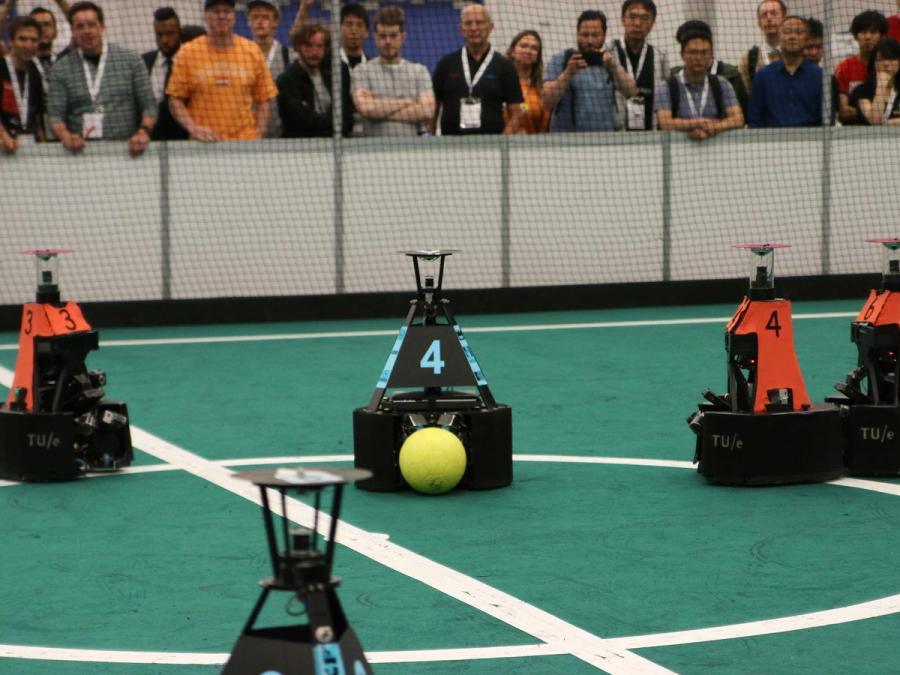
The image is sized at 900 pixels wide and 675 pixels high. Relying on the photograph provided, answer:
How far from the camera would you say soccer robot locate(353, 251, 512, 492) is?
23.0 ft

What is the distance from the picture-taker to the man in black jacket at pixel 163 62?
44.2 feet

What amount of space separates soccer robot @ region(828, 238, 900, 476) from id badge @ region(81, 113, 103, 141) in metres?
7.90

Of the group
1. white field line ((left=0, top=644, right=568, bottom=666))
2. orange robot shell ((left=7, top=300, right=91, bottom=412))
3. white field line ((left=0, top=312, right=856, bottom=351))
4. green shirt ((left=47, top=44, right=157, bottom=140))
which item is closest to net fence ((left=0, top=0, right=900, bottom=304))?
green shirt ((left=47, top=44, right=157, bottom=140))

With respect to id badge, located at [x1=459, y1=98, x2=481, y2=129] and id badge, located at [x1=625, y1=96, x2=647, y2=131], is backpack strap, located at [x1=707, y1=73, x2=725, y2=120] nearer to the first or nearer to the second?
id badge, located at [x1=625, y1=96, x2=647, y2=131]

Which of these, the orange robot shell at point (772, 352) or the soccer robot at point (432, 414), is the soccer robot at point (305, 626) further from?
the orange robot shell at point (772, 352)

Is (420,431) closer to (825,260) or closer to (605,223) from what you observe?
(605,223)

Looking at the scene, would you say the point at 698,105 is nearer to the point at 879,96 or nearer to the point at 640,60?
the point at 640,60

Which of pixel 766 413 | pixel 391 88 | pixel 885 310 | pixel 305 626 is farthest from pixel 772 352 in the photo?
pixel 391 88

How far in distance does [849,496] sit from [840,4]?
8.92 meters

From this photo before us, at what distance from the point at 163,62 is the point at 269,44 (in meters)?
0.96

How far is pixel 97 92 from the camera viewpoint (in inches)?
517

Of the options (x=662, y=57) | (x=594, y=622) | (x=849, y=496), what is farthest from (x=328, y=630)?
(x=662, y=57)

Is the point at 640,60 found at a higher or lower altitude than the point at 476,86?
higher

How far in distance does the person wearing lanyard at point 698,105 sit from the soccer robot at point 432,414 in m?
7.61
